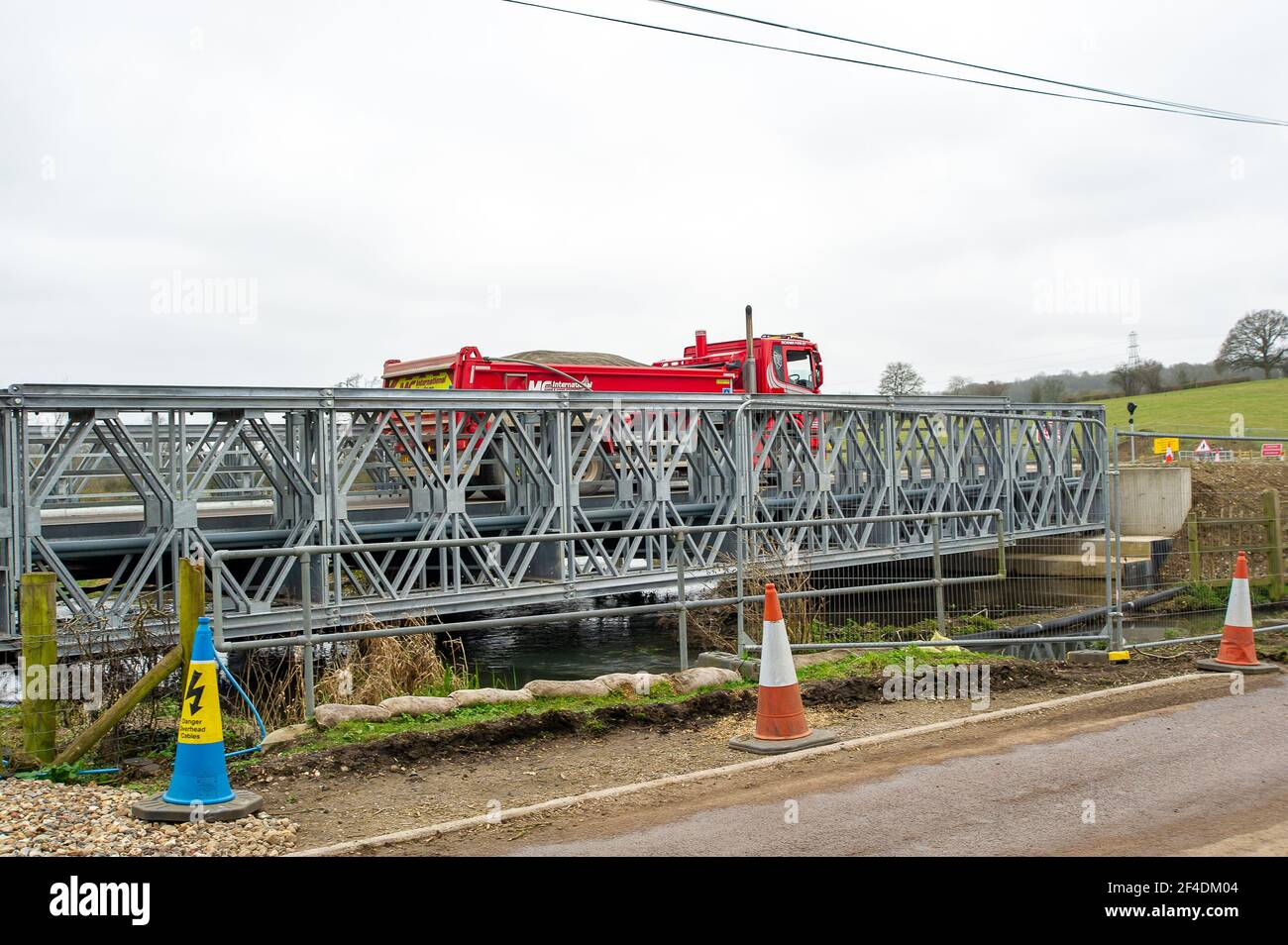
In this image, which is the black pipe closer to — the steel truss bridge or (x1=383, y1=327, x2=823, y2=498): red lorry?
the steel truss bridge

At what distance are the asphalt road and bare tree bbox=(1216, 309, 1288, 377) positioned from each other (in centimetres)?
7484

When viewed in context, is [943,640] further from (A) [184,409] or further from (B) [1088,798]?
(A) [184,409]

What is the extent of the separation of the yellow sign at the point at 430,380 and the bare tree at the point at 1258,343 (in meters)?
67.3

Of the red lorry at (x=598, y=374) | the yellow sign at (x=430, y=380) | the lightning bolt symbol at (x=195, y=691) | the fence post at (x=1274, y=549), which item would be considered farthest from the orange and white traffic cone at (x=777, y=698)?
the fence post at (x=1274, y=549)

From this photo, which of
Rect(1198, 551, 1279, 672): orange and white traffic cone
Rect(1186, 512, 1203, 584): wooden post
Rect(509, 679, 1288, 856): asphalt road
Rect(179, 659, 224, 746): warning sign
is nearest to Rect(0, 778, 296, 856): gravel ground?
Rect(179, 659, 224, 746): warning sign

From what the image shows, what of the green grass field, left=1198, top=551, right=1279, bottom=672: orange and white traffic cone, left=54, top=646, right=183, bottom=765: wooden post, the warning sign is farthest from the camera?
the green grass field

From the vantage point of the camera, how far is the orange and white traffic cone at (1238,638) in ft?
34.5

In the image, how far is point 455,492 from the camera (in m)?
16.0

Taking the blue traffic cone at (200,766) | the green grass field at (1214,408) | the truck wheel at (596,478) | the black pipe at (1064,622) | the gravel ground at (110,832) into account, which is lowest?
the black pipe at (1064,622)

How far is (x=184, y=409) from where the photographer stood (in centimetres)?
1356

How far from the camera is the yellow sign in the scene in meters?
20.8

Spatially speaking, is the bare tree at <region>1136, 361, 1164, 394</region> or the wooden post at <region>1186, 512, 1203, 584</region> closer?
the wooden post at <region>1186, 512, 1203, 584</region>

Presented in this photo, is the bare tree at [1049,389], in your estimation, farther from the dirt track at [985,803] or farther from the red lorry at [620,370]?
the dirt track at [985,803]
